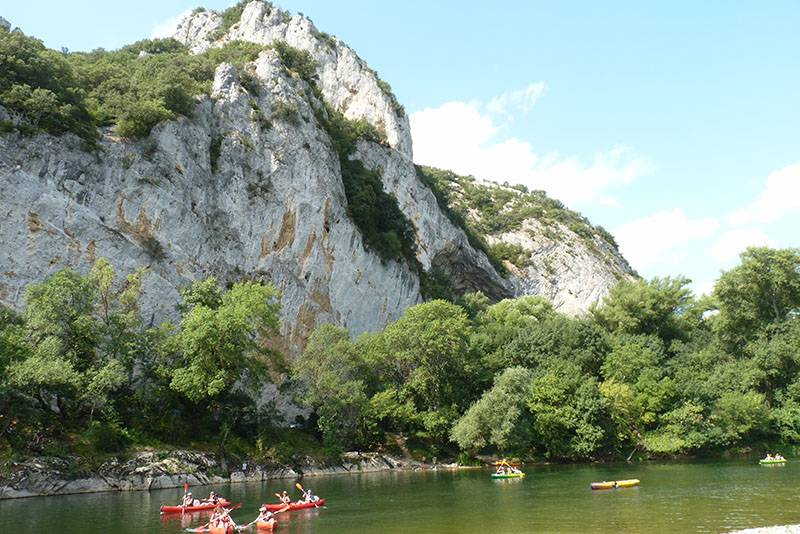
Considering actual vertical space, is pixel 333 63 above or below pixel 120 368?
above

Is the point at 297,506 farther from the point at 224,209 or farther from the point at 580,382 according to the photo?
the point at 224,209

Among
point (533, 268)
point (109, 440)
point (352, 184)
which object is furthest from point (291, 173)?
point (533, 268)

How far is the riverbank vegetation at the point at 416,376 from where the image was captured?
114 ft

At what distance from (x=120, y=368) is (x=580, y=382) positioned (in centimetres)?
3095

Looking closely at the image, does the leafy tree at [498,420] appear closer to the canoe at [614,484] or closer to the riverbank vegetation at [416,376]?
the riverbank vegetation at [416,376]

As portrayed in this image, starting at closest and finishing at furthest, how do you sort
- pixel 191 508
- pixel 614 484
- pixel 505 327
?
pixel 191 508 → pixel 614 484 → pixel 505 327

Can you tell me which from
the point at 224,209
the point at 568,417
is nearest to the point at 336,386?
the point at 568,417

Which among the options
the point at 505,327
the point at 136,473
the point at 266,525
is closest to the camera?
the point at 266,525

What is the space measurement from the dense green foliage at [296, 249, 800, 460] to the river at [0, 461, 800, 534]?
8033mm

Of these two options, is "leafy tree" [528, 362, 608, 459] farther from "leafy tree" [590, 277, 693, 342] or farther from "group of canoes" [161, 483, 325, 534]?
"group of canoes" [161, 483, 325, 534]

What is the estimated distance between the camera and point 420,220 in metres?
77.0

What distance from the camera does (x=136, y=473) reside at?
3378 cm

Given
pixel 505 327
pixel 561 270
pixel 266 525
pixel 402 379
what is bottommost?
pixel 266 525

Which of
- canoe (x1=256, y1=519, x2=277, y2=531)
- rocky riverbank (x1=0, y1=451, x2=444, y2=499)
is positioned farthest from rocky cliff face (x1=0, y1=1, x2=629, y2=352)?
canoe (x1=256, y1=519, x2=277, y2=531)
